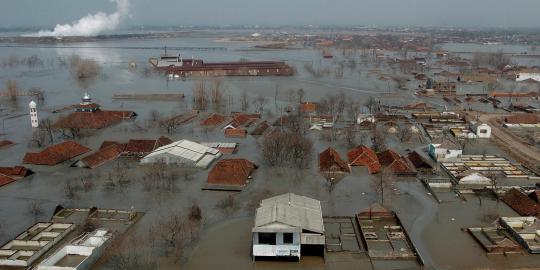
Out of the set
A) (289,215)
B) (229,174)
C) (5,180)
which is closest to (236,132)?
(229,174)

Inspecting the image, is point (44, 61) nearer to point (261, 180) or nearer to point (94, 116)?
point (94, 116)

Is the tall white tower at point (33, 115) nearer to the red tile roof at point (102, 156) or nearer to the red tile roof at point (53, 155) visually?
the red tile roof at point (53, 155)

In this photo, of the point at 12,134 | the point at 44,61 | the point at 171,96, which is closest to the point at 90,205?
the point at 12,134

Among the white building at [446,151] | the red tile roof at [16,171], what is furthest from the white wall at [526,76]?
the red tile roof at [16,171]

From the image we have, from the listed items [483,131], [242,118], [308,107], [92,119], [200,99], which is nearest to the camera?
[483,131]

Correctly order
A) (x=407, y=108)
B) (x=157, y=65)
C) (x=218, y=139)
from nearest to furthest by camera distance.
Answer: (x=218, y=139) → (x=407, y=108) → (x=157, y=65)

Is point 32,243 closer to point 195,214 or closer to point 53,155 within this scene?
point 195,214

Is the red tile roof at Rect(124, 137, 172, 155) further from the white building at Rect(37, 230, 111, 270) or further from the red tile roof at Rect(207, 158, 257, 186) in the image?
the white building at Rect(37, 230, 111, 270)
